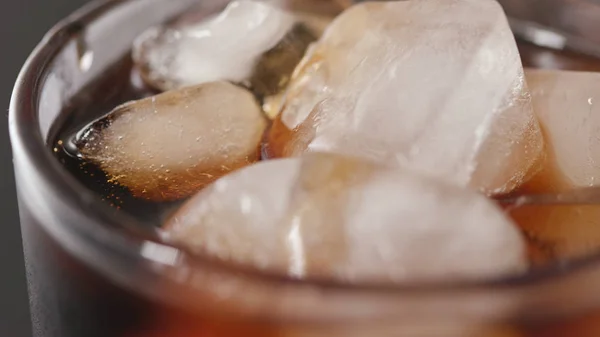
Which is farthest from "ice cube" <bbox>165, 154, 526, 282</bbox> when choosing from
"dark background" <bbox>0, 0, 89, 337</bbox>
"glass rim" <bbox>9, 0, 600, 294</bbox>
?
"dark background" <bbox>0, 0, 89, 337</bbox>

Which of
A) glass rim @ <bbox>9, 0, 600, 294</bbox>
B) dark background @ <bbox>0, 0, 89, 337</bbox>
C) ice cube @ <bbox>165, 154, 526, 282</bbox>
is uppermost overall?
glass rim @ <bbox>9, 0, 600, 294</bbox>

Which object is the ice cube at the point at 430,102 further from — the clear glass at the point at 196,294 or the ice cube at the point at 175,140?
the clear glass at the point at 196,294

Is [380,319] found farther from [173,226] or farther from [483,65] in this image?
[483,65]

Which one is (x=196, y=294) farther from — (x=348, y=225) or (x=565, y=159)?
(x=565, y=159)

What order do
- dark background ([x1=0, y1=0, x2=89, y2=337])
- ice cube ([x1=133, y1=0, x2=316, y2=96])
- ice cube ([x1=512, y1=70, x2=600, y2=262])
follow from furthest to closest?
dark background ([x1=0, y1=0, x2=89, y2=337])
ice cube ([x1=133, y1=0, x2=316, y2=96])
ice cube ([x1=512, y1=70, x2=600, y2=262])

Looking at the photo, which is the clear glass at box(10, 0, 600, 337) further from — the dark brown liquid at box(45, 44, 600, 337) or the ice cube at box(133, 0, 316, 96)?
the ice cube at box(133, 0, 316, 96)

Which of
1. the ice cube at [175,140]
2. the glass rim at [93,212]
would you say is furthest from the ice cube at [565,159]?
the ice cube at [175,140]

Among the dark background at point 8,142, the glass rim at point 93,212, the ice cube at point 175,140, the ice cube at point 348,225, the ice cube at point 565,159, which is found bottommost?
the dark background at point 8,142
